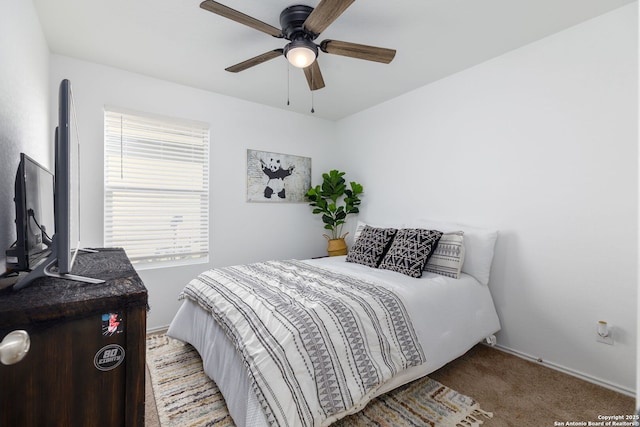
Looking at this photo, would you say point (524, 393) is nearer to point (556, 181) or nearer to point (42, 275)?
point (556, 181)

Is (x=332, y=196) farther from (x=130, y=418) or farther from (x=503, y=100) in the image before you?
(x=130, y=418)

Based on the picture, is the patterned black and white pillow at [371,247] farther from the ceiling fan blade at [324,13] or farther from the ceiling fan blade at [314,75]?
the ceiling fan blade at [324,13]

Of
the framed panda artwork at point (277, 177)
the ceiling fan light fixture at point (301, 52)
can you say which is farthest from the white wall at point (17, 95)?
the framed panda artwork at point (277, 177)

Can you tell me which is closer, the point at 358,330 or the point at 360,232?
the point at 358,330

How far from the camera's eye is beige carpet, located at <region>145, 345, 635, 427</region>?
1721 millimetres

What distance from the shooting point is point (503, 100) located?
2572 millimetres

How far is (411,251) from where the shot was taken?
2.53 meters

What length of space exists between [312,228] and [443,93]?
7.50ft

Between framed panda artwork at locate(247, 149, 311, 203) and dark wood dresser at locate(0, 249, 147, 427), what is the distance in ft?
9.05

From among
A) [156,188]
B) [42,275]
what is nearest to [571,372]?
[42,275]

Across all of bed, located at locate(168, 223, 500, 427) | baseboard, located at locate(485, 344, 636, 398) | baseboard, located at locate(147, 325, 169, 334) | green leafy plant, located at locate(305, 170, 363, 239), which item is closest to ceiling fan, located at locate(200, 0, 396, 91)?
bed, located at locate(168, 223, 500, 427)

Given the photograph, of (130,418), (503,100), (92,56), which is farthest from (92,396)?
(503,100)

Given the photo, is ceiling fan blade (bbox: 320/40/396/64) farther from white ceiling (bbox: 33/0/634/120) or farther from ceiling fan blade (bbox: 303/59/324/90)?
white ceiling (bbox: 33/0/634/120)

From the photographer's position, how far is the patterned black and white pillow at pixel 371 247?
2.79 metres
